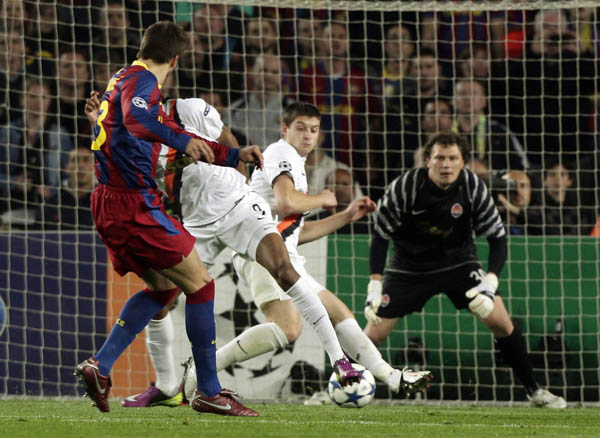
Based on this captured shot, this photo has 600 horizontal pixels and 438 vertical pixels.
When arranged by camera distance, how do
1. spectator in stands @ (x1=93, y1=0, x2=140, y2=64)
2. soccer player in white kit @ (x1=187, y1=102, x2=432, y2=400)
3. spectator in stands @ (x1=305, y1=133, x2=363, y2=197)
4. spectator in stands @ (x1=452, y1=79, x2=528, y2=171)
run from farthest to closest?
spectator in stands @ (x1=93, y1=0, x2=140, y2=64)
spectator in stands @ (x1=452, y1=79, x2=528, y2=171)
spectator in stands @ (x1=305, y1=133, x2=363, y2=197)
soccer player in white kit @ (x1=187, y1=102, x2=432, y2=400)

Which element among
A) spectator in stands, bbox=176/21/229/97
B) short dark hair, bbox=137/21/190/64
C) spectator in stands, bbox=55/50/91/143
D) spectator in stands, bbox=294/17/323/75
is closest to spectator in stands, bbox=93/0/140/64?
spectator in stands, bbox=55/50/91/143

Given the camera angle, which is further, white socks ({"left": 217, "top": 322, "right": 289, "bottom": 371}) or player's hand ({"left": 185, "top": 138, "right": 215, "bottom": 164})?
white socks ({"left": 217, "top": 322, "right": 289, "bottom": 371})

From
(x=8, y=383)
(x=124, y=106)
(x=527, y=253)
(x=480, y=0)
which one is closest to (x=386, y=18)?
(x=480, y=0)

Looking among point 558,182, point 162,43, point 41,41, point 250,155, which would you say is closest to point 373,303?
point 250,155

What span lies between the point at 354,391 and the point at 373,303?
1.47 meters

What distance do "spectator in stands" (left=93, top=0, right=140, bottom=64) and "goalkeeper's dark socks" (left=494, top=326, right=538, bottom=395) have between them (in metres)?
4.45

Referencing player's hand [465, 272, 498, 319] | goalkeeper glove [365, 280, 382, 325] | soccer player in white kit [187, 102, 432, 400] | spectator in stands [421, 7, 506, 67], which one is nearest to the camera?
soccer player in white kit [187, 102, 432, 400]

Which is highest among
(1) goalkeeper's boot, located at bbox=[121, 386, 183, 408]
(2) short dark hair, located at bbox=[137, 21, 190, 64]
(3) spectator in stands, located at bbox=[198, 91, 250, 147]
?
(3) spectator in stands, located at bbox=[198, 91, 250, 147]

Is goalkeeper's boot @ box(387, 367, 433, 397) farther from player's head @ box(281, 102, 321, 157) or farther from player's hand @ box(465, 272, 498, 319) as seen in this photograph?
player's head @ box(281, 102, 321, 157)

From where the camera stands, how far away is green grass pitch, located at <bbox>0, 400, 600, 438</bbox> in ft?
12.8

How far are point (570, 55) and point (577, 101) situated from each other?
484mm

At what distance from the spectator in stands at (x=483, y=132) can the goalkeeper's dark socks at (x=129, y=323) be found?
440 centimetres

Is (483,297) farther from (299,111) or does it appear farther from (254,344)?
(299,111)

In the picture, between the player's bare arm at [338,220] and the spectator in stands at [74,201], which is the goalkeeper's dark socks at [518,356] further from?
A: the spectator in stands at [74,201]
